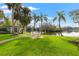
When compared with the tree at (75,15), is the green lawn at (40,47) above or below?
below

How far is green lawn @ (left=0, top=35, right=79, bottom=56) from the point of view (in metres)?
3.01

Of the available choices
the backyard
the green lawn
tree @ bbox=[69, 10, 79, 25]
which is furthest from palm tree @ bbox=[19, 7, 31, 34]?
tree @ bbox=[69, 10, 79, 25]

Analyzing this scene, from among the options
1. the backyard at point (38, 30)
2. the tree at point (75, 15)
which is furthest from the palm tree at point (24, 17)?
the tree at point (75, 15)

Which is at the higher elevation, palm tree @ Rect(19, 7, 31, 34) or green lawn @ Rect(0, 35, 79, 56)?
palm tree @ Rect(19, 7, 31, 34)

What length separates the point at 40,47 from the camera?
9.97ft

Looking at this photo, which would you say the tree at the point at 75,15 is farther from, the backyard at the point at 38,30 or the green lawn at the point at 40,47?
the green lawn at the point at 40,47

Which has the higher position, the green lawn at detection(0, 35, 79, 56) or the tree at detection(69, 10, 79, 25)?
the tree at detection(69, 10, 79, 25)

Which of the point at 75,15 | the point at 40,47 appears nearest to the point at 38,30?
the point at 40,47

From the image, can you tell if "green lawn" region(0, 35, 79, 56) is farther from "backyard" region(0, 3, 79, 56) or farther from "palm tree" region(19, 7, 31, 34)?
"palm tree" region(19, 7, 31, 34)

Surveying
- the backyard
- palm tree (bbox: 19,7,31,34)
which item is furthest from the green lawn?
palm tree (bbox: 19,7,31,34)

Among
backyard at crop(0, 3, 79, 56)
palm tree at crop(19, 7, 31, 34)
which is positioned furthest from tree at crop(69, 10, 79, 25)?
palm tree at crop(19, 7, 31, 34)

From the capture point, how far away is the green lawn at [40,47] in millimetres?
3007

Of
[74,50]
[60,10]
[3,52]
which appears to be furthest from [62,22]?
[3,52]

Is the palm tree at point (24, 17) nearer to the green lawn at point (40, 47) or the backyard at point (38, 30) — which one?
the backyard at point (38, 30)
